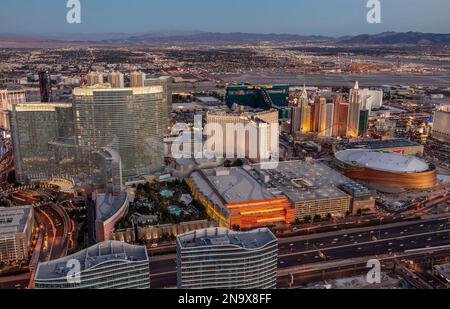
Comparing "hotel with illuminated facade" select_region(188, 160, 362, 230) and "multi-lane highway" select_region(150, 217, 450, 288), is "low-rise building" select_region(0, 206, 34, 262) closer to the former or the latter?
"multi-lane highway" select_region(150, 217, 450, 288)

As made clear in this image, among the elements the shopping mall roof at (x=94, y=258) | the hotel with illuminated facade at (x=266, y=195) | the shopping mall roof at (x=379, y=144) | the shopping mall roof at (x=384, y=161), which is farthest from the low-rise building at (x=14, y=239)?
the shopping mall roof at (x=379, y=144)

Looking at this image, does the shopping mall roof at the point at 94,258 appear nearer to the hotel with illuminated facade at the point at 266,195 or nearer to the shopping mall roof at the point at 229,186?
the hotel with illuminated facade at the point at 266,195

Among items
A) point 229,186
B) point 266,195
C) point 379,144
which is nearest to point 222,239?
point 266,195

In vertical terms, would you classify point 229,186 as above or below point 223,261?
below

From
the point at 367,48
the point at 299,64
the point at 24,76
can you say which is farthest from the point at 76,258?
the point at 367,48

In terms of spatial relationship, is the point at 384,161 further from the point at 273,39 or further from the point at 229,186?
the point at 273,39

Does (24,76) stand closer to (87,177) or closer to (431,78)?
(87,177)

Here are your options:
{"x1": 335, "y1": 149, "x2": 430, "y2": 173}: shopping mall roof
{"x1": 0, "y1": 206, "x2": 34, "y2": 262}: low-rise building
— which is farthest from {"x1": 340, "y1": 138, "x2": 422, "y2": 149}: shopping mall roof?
{"x1": 0, "y1": 206, "x2": 34, "y2": 262}: low-rise building
